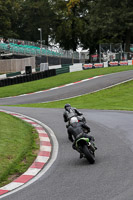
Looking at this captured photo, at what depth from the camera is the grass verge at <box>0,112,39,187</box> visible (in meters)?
8.30

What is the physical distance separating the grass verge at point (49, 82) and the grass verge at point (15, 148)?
20601 mm

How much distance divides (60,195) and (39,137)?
19.5 feet

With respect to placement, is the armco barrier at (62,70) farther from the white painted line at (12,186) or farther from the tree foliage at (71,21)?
the white painted line at (12,186)

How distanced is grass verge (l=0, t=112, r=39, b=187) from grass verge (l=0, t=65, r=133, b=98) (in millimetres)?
20601

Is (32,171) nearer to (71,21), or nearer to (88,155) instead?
(88,155)

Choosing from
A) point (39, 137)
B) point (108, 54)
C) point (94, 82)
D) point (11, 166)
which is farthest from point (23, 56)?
point (11, 166)

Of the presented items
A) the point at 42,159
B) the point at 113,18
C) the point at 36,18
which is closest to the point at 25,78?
the point at 113,18

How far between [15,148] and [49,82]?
94.6 ft

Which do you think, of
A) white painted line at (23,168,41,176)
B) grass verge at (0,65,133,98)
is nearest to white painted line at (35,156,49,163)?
white painted line at (23,168,41,176)

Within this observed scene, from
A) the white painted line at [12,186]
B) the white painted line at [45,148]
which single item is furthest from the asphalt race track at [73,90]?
the white painted line at [12,186]

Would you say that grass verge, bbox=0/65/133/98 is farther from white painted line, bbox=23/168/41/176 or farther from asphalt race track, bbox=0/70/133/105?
white painted line, bbox=23/168/41/176

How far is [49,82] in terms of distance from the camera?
38844 millimetres

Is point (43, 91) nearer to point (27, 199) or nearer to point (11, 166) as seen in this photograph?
point (11, 166)

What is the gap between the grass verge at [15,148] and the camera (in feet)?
27.2
